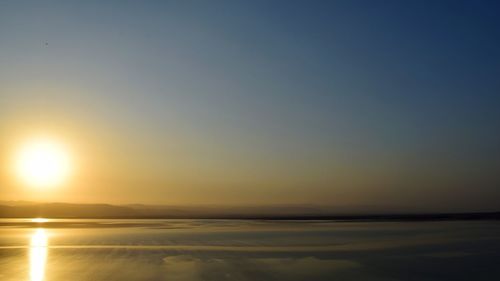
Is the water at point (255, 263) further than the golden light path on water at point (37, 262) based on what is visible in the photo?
No

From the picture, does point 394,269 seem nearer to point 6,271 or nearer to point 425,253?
point 425,253

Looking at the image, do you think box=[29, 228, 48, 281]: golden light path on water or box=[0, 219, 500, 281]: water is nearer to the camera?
box=[0, 219, 500, 281]: water

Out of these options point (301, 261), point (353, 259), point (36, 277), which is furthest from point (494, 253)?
point (36, 277)

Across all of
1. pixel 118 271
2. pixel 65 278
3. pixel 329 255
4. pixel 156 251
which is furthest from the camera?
pixel 156 251

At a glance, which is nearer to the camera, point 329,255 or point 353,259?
point 353,259

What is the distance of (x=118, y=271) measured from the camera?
18703 millimetres

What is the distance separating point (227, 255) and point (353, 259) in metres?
5.88

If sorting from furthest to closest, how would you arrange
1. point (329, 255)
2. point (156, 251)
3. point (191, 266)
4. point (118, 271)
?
point (156, 251)
point (329, 255)
point (191, 266)
point (118, 271)

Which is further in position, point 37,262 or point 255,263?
point 37,262

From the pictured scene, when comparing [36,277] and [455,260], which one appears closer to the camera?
[36,277]

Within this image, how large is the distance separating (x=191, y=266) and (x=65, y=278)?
191 inches

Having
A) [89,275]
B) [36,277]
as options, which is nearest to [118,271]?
[89,275]

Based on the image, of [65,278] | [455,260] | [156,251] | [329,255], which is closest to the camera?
[65,278]

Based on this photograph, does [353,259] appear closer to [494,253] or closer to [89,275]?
[494,253]
